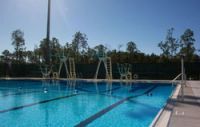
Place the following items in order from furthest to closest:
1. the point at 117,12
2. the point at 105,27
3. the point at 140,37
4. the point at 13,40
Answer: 1. the point at 13,40
2. the point at 140,37
3. the point at 105,27
4. the point at 117,12

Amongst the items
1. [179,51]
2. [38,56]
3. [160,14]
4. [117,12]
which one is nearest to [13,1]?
[117,12]

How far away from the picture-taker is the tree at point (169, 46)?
26.8 metres

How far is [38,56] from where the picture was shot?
1049 inches

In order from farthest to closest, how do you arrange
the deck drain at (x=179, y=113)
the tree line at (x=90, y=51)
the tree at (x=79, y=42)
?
the tree at (x=79, y=42) < the tree line at (x=90, y=51) < the deck drain at (x=179, y=113)

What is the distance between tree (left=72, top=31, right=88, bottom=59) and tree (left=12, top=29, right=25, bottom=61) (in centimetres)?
505

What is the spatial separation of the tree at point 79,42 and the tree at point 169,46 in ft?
25.0

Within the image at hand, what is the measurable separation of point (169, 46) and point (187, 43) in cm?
173

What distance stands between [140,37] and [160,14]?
7114mm

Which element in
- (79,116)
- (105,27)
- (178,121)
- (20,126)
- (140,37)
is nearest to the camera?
(178,121)

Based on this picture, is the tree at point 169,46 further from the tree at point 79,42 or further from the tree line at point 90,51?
the tree at point 79,42

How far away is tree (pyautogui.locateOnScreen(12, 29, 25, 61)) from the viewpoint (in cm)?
2608

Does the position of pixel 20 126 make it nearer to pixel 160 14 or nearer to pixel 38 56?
pixel 160 14

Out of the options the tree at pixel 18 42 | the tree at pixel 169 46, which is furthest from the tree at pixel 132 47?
the tree at pixel 18 42

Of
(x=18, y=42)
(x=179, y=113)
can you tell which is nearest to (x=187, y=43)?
(x=18, y=42)
